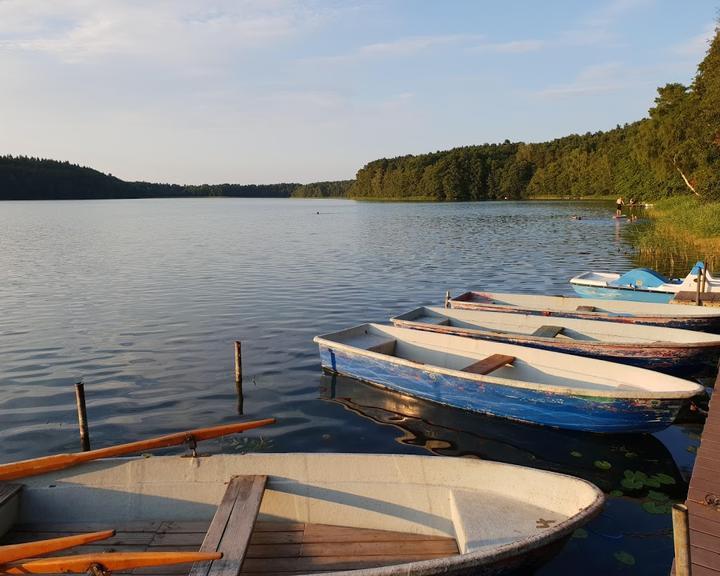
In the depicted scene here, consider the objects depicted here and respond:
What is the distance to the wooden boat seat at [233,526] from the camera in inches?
193

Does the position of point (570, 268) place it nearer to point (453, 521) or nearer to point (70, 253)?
point (453, 521)

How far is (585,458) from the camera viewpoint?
9.33m

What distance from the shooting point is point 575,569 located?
21.9 feet

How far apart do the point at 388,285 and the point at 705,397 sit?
51.9 feet

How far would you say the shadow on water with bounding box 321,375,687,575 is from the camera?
6965 mm

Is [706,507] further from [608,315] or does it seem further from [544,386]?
[608,315]

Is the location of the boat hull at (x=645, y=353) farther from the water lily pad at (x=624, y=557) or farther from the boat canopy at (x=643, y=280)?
the boat canopy at (x=643, y=280)

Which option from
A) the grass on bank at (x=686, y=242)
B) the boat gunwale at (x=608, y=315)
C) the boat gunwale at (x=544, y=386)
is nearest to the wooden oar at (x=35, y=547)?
the boat gunwale at (x=544, y=386)

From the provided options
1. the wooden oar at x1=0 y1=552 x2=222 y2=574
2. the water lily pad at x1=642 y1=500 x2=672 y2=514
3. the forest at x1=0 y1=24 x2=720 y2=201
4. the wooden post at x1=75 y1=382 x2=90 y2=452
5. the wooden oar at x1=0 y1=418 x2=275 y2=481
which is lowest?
the water lily pad at x1=642 y1=500 x2=672 y2=514

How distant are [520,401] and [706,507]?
4.12 metres

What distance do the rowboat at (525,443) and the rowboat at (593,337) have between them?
2.24 metres

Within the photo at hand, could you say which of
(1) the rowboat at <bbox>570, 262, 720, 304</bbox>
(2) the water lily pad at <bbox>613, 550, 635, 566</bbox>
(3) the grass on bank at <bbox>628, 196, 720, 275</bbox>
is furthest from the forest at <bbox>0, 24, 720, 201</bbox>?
(2) the water lily pad at <bbox>613, 550, 635, 566</bbox>

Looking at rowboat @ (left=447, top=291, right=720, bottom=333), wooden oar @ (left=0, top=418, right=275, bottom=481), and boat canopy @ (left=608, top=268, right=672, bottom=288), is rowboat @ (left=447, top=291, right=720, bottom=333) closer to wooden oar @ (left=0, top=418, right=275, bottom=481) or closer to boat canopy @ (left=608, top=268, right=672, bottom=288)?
boat canopy @ (left=608, top=268, right=672, bottom=288)

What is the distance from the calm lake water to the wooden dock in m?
1.09
